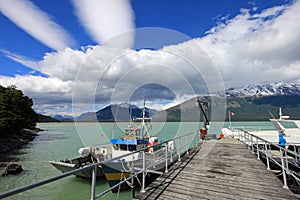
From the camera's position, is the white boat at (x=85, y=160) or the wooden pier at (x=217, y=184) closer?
the wooden pier at (x=217, y=184)

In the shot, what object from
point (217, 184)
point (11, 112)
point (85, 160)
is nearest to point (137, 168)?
point (217, 184)

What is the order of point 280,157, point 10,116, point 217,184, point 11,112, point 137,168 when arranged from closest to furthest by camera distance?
point 217,184
point 280,157
point 137,168
point 10,116
point 11,112

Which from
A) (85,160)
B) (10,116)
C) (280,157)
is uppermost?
(10,116)

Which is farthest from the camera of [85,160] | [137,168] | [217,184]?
[85,160]

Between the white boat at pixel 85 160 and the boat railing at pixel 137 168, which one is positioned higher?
the boat railing at pixel 137 168

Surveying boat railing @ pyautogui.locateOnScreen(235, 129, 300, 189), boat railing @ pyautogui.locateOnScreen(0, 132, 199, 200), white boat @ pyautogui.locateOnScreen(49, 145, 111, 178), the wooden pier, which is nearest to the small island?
white boat @ pyautogui.locateOnScreen(49, 145, 111, 178)

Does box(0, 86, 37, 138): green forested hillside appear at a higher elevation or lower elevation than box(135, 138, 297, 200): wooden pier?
higher

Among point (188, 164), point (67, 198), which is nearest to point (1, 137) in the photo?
point (67, 198)

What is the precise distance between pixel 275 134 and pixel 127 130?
55.4 ft

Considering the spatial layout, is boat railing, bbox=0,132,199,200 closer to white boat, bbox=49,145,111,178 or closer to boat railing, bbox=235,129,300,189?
white boat, bbox=49,145,111,178

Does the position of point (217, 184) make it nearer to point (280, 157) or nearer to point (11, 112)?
point (280, 157)

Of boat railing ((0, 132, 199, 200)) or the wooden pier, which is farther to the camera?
the wooden pier

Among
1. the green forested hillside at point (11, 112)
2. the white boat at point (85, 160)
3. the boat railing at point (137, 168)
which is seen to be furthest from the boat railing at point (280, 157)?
the green forested hillside at point (11, 112)

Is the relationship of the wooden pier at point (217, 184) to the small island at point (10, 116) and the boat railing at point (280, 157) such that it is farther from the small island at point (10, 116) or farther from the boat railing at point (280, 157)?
the small island at point (10, 116)
